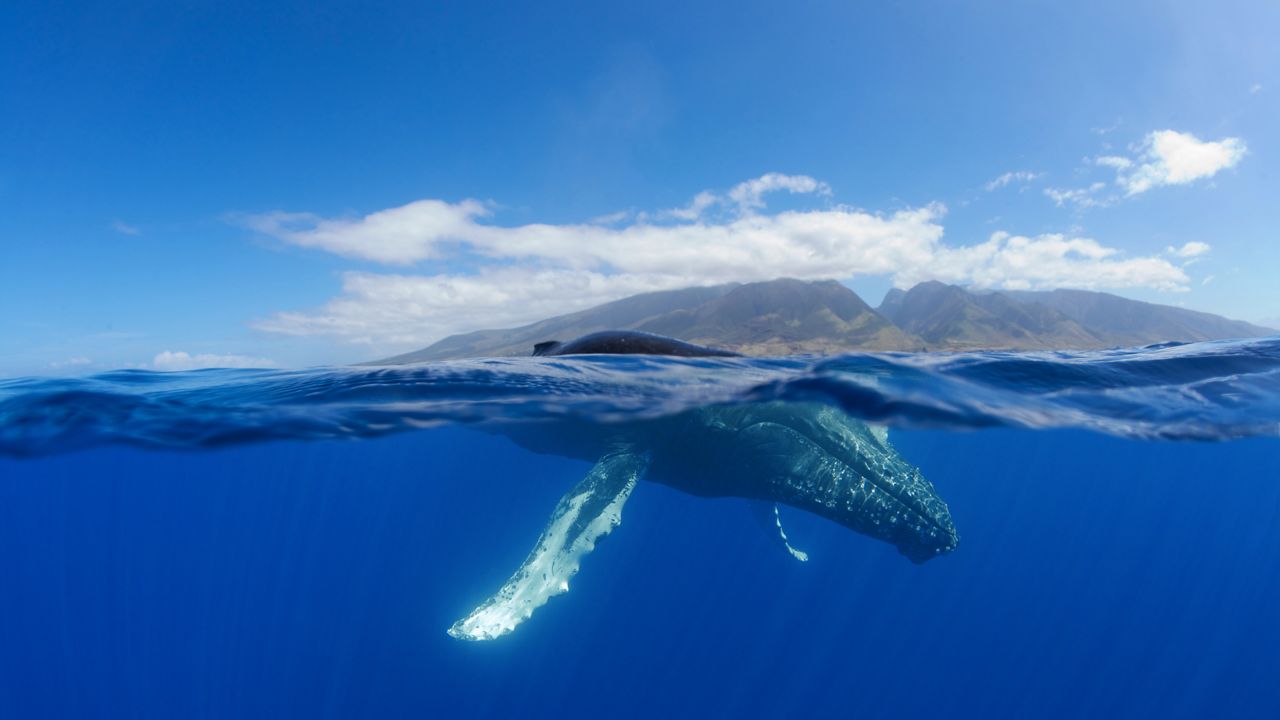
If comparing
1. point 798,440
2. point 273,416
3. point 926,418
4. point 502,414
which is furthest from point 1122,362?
point 273,416

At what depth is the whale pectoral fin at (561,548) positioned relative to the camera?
376 inches

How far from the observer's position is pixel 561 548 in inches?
420

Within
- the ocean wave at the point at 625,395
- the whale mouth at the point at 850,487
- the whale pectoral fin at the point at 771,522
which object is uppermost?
the ocean wave at the point at 625,395

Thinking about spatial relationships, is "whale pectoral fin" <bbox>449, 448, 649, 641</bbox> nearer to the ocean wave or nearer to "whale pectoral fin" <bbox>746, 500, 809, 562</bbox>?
the ocean wave

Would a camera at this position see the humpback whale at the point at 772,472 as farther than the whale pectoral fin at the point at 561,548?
Yes

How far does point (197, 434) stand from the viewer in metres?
11.5

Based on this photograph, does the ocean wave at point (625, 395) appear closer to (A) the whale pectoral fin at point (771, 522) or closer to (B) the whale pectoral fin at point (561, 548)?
(B) the whale pectoral fin at point (561, 548)

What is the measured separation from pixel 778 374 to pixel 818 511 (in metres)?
2.96

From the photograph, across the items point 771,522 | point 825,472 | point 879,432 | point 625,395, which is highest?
point 625,395

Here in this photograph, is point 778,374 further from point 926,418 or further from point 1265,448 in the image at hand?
point 1265,448

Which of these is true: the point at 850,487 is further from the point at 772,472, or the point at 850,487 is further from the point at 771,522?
the point at 771,522

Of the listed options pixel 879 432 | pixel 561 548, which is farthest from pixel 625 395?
pixel 879 432

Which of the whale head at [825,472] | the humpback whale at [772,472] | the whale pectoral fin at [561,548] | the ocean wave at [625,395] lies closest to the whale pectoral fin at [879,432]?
the ocean wave at [625,395]

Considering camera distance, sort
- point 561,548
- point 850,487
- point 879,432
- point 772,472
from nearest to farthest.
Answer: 1. point 561,548
2. point 850,487
3. point 772,472
4. point 879,432
